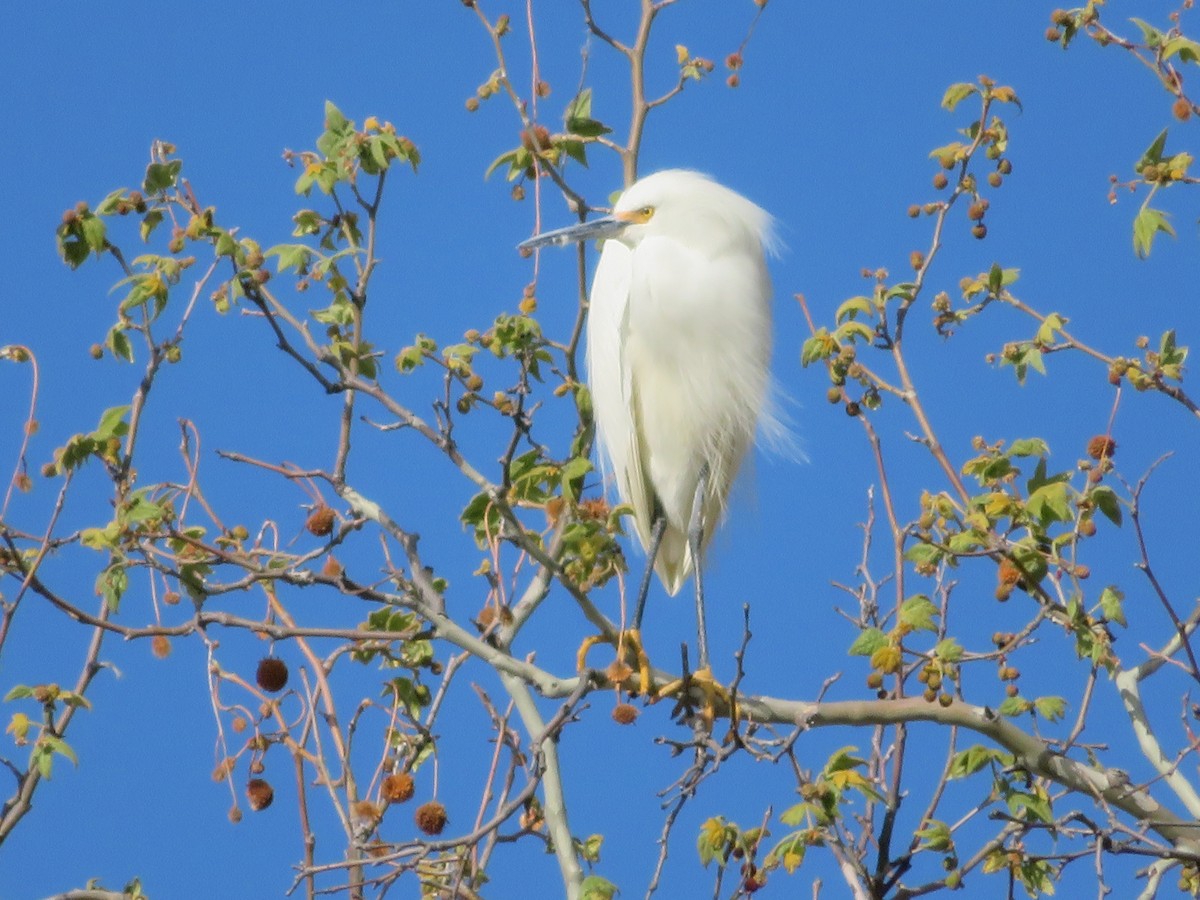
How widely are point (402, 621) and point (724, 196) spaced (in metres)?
1.91

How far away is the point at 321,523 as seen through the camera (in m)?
2.56

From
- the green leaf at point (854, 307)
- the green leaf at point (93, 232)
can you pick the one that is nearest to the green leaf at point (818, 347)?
the green leaf at point (854, 307)

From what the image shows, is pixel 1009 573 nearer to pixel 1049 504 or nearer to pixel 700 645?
pixel 1049 504

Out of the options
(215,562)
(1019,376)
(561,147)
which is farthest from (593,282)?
(215,562)

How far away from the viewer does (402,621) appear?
8.82 feet

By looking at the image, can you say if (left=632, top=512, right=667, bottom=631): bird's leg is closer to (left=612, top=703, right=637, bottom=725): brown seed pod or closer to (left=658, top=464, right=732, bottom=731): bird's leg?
(left=658, top=464, right=732, bottom=731): bird's leg

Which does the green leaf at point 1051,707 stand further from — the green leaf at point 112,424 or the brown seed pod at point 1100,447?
the green leaf at point 112,424

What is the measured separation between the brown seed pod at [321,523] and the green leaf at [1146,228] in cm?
143

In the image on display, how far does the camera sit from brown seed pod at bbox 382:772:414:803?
99.8 inches

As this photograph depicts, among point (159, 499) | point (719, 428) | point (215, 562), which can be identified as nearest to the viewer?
point (215, 562)

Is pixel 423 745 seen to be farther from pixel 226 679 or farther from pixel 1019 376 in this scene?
pixel 1019 376

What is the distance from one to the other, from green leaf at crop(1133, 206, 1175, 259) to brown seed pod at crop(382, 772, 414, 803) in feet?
4.96

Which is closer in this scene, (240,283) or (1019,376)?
(240,283)

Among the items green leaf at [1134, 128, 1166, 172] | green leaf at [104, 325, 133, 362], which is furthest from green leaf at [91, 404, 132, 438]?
green leaf at [1134, 128, 1166, 172]
